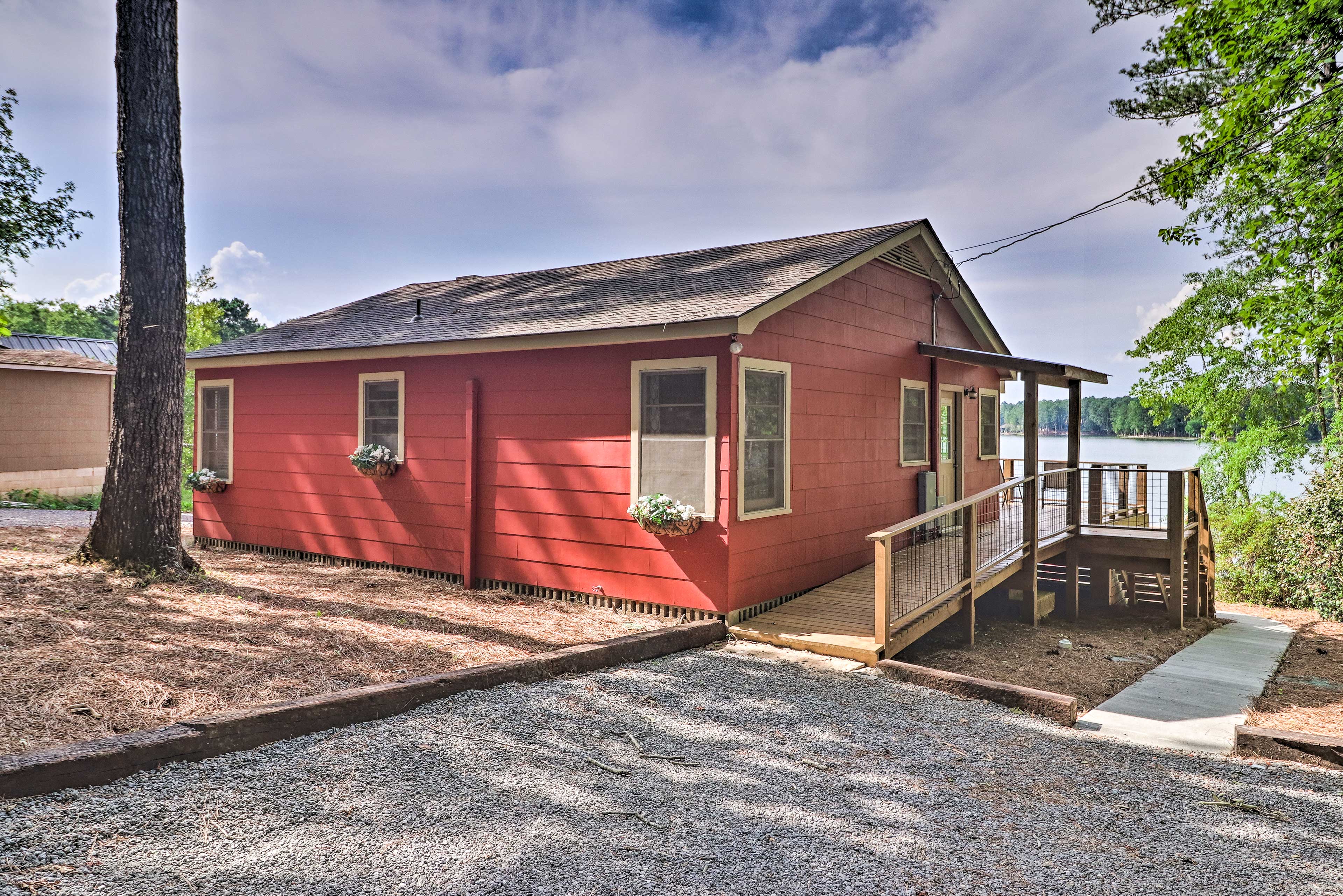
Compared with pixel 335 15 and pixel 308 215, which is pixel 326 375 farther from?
pixel 308 215

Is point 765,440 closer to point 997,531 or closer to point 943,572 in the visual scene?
point 943,572

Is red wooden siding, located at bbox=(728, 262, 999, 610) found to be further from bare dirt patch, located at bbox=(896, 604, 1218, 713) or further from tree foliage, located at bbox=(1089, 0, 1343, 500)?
tree foliage, located at bbox=(1089, 0, 1343, 500)

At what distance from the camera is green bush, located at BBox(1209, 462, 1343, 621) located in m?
9.71

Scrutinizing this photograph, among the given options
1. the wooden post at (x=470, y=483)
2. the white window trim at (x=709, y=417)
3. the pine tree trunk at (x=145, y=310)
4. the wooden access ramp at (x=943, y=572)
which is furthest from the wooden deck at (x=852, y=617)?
the pine tree trunk at (x=145, y=310)

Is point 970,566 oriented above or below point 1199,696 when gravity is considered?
above

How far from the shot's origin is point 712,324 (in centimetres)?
612

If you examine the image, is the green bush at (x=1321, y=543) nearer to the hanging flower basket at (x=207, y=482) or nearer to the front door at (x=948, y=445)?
the front door at (x=948, y=445)

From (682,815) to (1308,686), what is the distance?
6885 mm

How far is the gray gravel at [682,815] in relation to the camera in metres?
2.61

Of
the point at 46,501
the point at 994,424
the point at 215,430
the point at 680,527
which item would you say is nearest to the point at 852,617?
the point at 680,527

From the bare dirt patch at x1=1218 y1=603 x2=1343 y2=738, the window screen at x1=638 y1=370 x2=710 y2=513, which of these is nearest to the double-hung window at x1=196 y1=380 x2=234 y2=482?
the window screen at x1=638 y1=370 x2=710 y2=513

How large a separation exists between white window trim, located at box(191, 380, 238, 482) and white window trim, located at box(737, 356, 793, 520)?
7.64m

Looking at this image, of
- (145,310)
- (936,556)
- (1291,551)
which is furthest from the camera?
(1291,551)

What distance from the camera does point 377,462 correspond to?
28.4 ft
